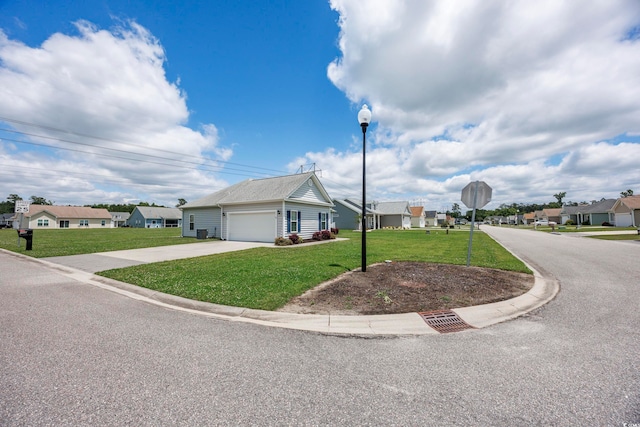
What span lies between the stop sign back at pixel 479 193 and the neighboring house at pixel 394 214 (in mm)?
41305

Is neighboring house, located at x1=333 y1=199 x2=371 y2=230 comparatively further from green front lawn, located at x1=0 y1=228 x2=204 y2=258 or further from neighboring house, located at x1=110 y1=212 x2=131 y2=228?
neighboring house, located at x1=110 y1=212 x2=131 y2=228

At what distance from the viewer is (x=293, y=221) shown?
1928cm

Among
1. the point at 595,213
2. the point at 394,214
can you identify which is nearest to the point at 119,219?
the point at 394,214

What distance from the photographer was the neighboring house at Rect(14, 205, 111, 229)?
2287 inches

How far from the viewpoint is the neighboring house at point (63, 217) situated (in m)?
58.1

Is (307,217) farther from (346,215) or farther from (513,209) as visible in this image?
(513,209)

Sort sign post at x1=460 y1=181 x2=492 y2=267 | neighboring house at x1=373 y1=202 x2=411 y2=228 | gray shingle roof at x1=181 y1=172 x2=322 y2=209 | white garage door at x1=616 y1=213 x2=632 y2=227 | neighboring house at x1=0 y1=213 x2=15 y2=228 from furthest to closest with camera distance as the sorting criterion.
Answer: neighboring house at x1=0 y1=213 x2=15 y2=228
neighboring house at x1=373 y1=202 x2=411 y2=228
white garage door at x1=616 y1=213 x2=632 y2=227
gray shingle roof at x1=181 y1=172 x2=322 y2=209
sign post at x1=460 y1=181 x2=492 y2=267

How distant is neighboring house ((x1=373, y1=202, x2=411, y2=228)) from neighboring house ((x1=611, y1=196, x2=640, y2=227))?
32.0 meters

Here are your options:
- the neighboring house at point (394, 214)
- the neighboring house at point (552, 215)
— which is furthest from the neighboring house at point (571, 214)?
the neighboring house at point (394, 214)

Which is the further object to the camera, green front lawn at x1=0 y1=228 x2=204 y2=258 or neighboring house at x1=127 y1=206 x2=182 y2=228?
neighboring house at x1=127 y1=206 x2=182 y2=228

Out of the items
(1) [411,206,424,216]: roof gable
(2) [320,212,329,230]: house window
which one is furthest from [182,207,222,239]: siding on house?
(1) [411,206,424,216]: roof gable

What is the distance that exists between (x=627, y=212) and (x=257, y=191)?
185ft

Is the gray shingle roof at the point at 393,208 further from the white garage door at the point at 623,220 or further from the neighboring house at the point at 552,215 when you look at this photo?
the neighboring house at the point at 552,215

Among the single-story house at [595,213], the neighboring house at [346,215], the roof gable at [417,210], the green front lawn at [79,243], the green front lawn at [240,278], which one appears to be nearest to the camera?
the green front lawn at [240,278]
